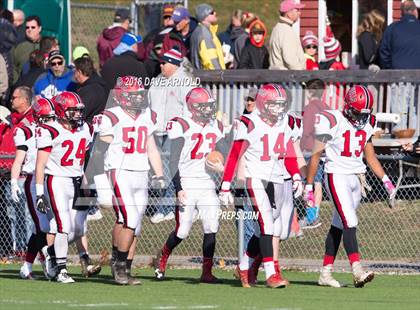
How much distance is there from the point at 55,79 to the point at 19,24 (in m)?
2.93

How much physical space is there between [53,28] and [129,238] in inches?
318

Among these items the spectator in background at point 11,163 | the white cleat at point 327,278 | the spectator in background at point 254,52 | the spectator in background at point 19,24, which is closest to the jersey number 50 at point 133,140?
the white cleat at point 327,278

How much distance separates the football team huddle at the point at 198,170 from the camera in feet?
42.5

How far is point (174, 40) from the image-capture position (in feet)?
58.6

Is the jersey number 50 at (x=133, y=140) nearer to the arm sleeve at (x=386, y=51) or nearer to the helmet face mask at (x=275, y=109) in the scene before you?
the helmet face mask at (x=275, y=109)

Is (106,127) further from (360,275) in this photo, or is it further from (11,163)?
(360,275)

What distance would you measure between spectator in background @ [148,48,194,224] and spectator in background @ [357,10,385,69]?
2998 mm

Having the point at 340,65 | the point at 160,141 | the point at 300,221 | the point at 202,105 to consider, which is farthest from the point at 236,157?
the point at 340,65

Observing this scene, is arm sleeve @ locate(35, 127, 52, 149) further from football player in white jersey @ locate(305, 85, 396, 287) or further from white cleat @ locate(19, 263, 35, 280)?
football player in white jersey @ locate(305, 85, 396, 287)

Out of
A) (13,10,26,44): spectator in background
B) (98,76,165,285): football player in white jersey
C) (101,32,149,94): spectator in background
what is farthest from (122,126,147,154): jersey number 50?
(13,10,26,44): spectator in background

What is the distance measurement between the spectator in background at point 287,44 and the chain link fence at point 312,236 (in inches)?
91.1

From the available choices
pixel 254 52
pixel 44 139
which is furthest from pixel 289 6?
pixel 44 139

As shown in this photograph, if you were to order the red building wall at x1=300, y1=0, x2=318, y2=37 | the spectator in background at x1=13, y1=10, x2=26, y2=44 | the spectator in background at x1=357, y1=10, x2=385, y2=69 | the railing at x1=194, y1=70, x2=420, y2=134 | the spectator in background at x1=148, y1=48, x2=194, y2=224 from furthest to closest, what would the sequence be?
the red building wall at x1=300, y1=0, x2=318, y2=37
the spectator in background at x1=13, y1=10, x2=26, y2=44
the spectator in background at x1=357, y1=10, x2=385, y2=69
the railing at x1=194, y1=70, x2=420, y2=134
the spectator in background at x1=148, y1=48, x2=194, y2=224

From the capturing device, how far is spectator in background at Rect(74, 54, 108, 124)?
16.1 meters
